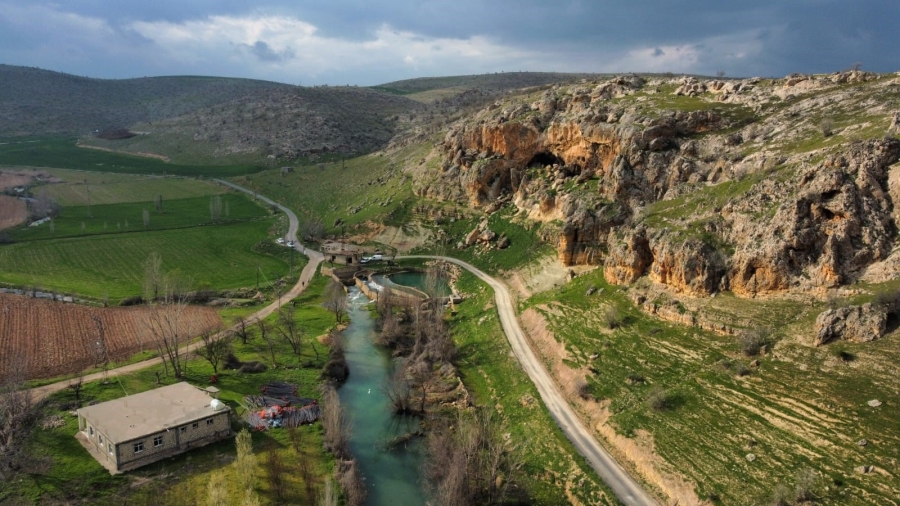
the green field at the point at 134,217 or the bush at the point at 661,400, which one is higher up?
the bush at the point at 661,400

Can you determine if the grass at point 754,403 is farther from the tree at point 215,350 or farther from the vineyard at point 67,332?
the vineyard at point 67,332

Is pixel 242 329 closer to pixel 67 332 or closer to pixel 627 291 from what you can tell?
pixel 67 332

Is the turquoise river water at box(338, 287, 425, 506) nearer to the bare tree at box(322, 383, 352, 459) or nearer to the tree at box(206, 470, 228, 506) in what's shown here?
the bare tree at box(322, 383, 352, 459)

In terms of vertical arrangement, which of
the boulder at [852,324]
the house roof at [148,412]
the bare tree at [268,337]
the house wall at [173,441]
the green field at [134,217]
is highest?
the boulder at [852,324]

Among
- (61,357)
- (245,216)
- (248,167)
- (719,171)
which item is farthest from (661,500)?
(248,167)

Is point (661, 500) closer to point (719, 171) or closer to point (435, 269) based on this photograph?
point (719, 171)

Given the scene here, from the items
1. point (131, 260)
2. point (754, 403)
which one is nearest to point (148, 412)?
point (754, 403)

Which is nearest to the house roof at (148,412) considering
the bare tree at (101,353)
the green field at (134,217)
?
the bare tree at (101,353)

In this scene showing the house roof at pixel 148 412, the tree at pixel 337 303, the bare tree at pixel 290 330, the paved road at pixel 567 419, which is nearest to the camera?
the paved road at pixel 567 419
